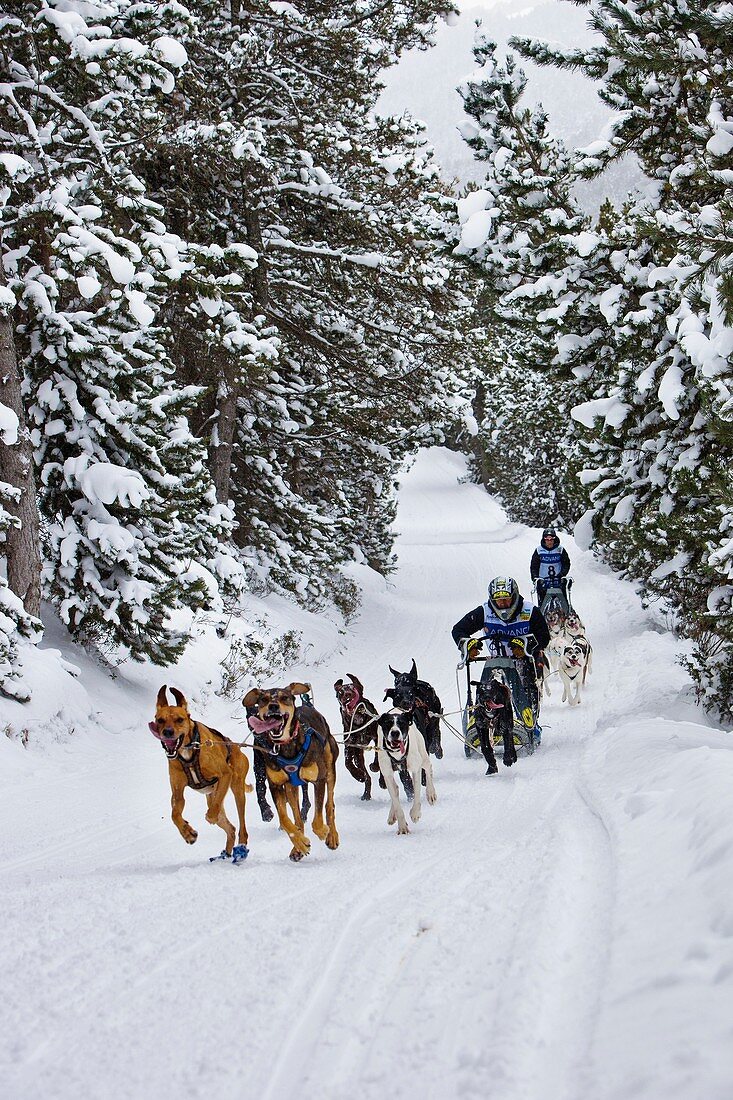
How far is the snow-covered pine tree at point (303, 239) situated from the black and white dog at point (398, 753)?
7.50 m

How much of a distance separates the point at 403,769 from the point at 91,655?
6275 millimetres

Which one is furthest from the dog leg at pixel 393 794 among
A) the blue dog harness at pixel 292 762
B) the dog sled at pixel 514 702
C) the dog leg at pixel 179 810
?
the dog sled at pixel 514 702

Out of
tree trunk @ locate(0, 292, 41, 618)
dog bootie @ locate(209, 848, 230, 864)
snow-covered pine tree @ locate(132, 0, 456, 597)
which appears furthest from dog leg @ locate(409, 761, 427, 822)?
snow-covered pine tree @ locate(132, 0, 456, 597)

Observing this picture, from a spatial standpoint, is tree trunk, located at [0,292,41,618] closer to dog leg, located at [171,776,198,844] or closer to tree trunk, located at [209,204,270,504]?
dog leg, located at [171,776,198,844]

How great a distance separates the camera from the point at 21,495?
10812 millimetres

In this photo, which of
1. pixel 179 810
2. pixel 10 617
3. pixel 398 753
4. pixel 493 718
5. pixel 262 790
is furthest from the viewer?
pixel 10 617

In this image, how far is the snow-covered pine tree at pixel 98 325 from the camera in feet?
33.1

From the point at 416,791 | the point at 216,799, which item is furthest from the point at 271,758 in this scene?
the point at 416,791

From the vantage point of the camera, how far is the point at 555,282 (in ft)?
33.8

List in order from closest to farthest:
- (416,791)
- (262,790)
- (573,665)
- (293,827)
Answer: (293,827), (416,791), (262,790), (573,665)

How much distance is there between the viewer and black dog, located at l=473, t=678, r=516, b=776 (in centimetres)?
977

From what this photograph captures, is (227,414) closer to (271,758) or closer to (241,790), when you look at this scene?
(241,790)

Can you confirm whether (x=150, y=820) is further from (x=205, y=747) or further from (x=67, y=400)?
(x=67, y=400)

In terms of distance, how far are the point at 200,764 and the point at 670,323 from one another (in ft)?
19.1
